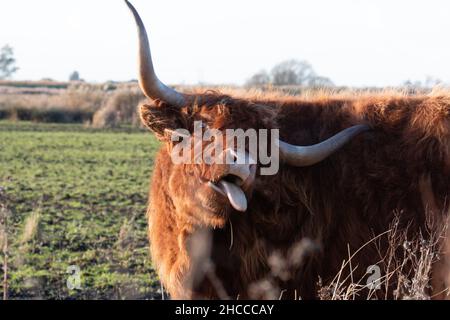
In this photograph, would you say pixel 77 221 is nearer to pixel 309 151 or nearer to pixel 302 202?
pixel 302 202

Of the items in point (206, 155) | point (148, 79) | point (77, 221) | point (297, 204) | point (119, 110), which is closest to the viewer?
point (206, 155)

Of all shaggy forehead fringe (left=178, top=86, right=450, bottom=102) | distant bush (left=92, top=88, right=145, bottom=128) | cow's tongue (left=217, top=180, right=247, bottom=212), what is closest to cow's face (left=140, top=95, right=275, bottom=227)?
cow's tongue (left=217, top=180, right=247, bottom=212)

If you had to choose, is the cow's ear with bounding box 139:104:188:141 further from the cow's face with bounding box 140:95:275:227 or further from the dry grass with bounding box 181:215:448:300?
the dry grass with bounding box 181:215:448:300

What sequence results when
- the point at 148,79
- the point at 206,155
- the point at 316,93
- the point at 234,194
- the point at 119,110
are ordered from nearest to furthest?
1. the point at 234,194
2. the point at 206,155
3. the point at 148,79
4. the point at 316,93
5. the point at 119,110

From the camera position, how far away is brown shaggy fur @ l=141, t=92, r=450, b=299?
17.1 ft

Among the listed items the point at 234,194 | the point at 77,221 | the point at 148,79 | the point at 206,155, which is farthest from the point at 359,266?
the point at 77,221

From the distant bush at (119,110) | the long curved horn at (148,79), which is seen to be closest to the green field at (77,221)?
the long curved horn at (148,79)

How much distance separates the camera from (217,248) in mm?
5191

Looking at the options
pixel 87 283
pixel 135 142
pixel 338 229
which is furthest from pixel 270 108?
pixel 135 142

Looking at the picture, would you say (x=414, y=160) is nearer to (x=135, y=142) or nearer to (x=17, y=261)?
(x=17, y=261)

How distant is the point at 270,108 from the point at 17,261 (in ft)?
16.8

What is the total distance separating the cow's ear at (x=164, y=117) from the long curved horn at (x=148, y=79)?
69mm

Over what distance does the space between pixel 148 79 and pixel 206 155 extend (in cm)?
77

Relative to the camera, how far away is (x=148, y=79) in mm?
5266
